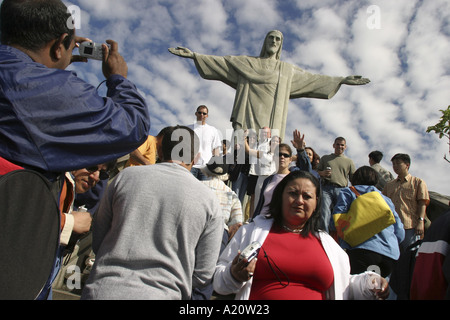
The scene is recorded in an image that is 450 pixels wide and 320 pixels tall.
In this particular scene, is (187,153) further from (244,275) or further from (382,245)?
(382,245)

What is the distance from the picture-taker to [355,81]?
29.5 ft

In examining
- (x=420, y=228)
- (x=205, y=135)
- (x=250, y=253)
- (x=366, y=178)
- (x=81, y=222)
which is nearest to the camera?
(x=81, y=222)

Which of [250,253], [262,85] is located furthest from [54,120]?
[262,85]

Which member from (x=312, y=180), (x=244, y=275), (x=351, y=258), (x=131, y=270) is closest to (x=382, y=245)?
(x=351, y=258)

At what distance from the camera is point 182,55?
9.03 m

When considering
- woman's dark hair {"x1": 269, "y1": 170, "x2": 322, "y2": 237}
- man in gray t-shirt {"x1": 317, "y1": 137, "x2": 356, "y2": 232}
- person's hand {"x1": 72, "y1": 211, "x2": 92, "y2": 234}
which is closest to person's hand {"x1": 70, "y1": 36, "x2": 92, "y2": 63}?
person's hand {"x1": 72, "y1": 211, "x2": 92, "y2": 234}

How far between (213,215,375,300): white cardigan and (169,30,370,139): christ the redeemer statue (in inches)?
250

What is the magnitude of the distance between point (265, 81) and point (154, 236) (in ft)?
25.6

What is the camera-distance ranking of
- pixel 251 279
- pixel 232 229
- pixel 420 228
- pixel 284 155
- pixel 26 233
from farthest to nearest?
pixel 420 228
pixel 284 155
pixel 232 229
pixel 251 279
pixel 26 233

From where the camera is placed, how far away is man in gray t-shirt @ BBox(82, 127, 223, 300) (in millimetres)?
1482

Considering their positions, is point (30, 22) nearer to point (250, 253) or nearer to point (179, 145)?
point (179, 145)

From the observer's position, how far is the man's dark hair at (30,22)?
1.30 meters

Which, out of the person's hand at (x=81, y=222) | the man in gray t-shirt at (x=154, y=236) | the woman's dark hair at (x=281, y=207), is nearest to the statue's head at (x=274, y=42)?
the woman's dark hair at (x=281, y=207)

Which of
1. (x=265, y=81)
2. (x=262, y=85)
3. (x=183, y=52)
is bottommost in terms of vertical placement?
(x=262, y=85)
